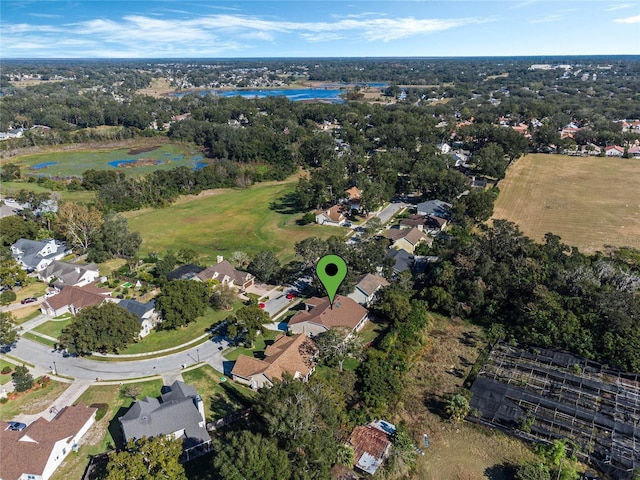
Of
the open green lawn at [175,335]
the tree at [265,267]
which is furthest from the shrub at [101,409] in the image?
the tree at [265,267]

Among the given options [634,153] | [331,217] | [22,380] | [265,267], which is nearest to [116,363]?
[22,380]

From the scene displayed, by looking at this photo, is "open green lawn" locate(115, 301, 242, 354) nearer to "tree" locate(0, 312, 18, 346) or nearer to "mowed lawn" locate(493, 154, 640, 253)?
"tree" locate(0, 312, 18, 346)

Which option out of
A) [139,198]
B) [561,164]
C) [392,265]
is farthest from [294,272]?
[561,164]

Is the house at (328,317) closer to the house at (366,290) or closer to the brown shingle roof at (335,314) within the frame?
the brown shingle roof at (335,314)

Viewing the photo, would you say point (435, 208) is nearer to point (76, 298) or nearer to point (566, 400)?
point (566, 400)

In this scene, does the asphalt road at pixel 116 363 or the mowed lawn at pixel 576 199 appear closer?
the asphalt road at pixel 116 363

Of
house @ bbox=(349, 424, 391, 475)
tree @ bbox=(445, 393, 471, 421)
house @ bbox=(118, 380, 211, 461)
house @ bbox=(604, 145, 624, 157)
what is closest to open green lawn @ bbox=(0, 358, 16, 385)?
house @ bbox=(118, 380, 211, 461)

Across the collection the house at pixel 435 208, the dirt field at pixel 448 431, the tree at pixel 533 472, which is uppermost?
the house at pixel 435 208
